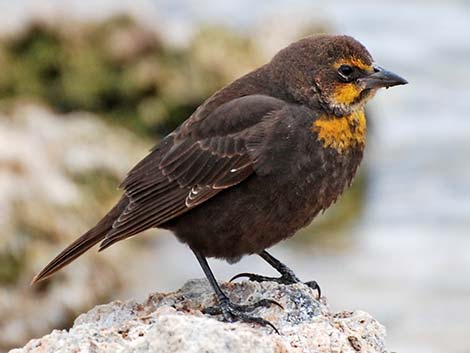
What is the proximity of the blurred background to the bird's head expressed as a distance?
3633 millimetres

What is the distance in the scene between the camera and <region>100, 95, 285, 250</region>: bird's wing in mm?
6816

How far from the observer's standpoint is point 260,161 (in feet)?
21.8

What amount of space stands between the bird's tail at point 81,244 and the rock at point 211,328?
75 cm

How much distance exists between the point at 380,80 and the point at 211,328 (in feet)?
7.43

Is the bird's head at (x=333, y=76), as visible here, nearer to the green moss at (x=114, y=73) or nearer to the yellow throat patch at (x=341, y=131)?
the yellow throat patch at (x=341, y=131)

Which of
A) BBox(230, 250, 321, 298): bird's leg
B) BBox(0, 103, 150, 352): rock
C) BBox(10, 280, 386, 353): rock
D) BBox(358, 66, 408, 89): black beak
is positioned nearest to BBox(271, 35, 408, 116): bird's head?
BBox(358, 66, 408, 89): black beak

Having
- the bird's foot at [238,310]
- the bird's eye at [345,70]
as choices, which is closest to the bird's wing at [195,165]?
the bird's eye at [345,70]

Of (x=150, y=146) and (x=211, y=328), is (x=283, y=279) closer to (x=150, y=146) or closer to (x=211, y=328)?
(x=211, y=328)

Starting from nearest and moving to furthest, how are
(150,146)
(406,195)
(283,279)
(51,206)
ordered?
(283,279) < (51,206) < (150,146) < (406,195)

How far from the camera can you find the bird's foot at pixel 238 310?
5781mm

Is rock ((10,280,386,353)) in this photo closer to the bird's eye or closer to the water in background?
the bird's eye

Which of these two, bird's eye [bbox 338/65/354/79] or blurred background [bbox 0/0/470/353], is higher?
blurred background [bbox 0/0/470/353]

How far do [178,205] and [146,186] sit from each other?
30 cm

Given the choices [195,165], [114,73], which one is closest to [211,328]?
[195,165]
